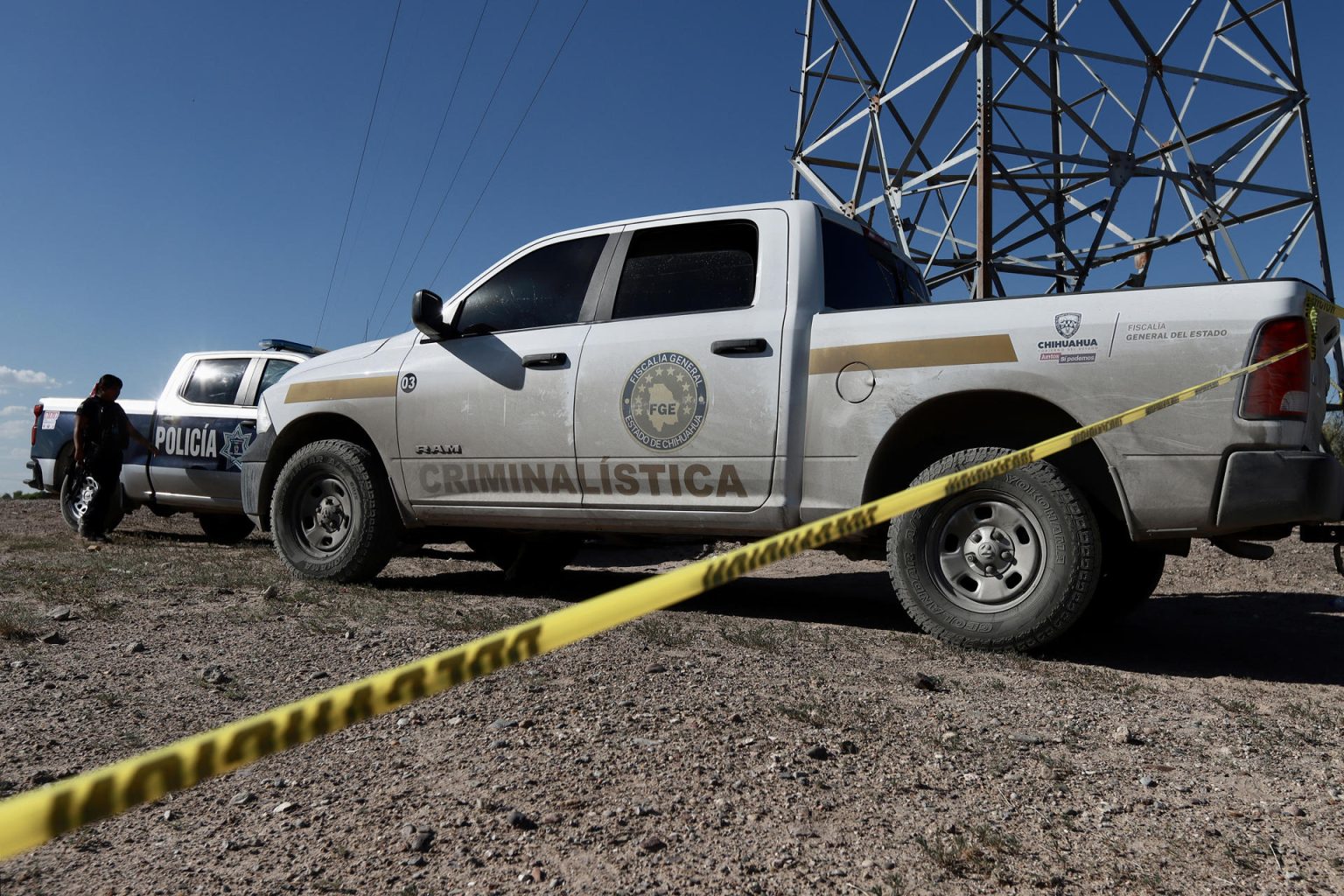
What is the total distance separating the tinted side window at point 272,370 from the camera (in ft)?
27.8

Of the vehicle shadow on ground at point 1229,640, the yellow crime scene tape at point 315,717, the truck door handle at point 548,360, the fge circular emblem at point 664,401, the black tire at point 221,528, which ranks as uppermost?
the truck door handle at point 548,360

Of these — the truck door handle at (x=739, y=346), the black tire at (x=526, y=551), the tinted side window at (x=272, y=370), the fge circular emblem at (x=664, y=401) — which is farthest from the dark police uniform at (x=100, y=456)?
the truck door handle at (x=739, y=346)

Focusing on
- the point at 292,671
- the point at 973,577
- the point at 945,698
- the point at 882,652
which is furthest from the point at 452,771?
the point at 973,577

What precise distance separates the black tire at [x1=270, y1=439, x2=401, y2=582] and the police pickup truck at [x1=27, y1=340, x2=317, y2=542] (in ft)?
10.4

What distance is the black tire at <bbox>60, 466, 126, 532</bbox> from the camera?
8562 millimetres

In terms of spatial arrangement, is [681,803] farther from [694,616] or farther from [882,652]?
[694,616]

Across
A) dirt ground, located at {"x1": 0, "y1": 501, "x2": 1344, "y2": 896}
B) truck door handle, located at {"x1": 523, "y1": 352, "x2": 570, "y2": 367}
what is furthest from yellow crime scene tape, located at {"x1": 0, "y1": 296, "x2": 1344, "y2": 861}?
truck door handle, located at {"x1": 523, "y1": 352, "x2": 570, "y2": 367}

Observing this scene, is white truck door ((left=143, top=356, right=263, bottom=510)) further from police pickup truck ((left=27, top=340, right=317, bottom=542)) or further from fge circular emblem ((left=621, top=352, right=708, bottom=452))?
fge circular emblem ((left=621, top=352, right=708, bottom=452))

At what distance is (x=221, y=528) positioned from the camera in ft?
29.2

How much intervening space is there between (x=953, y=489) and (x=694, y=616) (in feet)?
6.56

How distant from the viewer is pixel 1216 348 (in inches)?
126

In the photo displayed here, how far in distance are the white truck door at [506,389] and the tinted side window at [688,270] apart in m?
0.21

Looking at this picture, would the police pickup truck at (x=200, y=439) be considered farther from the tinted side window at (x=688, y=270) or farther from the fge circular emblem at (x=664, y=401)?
the fge circular emblem at (x=664, y=401)

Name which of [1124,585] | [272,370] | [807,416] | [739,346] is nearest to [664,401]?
[739,346]
